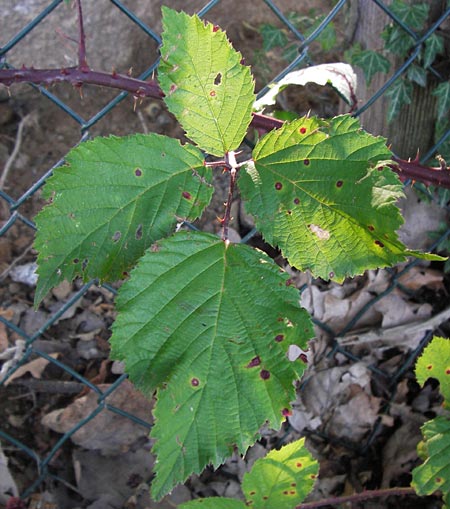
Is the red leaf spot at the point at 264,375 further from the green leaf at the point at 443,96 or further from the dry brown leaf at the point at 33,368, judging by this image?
the green leaf at the point at 443,96

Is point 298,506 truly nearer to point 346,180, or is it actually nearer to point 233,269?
point 233,269

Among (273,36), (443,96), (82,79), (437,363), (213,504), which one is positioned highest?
(82,79)

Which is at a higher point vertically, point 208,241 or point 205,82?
point 205,82

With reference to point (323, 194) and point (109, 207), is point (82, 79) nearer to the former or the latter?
point (109, 207)

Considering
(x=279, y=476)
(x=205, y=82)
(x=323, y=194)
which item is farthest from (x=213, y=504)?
(x=205, y=82)

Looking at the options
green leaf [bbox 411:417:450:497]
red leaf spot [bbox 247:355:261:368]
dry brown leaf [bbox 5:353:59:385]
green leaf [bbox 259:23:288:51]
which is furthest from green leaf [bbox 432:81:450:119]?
dry brown leaf [bbox 5:353:59:385]

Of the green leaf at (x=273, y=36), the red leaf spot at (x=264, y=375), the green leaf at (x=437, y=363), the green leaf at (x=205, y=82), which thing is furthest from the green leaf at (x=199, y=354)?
the green leaf at (x=273, y=36)

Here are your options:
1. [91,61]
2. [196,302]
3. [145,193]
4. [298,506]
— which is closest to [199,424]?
[196,302]
